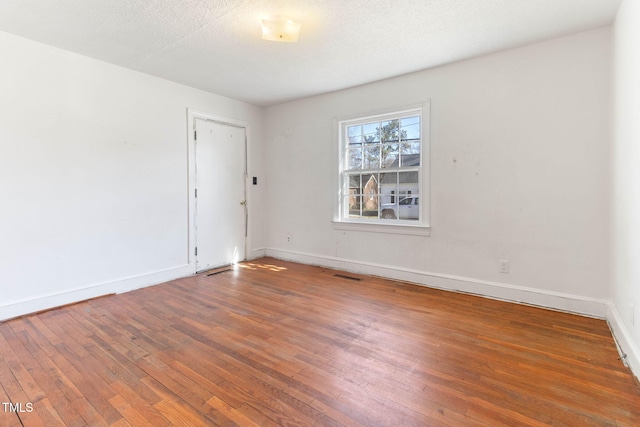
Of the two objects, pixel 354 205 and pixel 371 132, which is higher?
pixel 371 132

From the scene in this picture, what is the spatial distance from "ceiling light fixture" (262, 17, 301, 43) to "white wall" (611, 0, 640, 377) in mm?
2274

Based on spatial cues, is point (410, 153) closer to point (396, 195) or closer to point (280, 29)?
point (396, 195)

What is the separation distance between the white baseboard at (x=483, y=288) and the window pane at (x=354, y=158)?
4.40 feet

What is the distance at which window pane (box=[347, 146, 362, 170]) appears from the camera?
4.25 m

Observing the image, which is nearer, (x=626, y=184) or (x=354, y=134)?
(x=626, y=184)

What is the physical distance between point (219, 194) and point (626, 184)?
437 centimetres

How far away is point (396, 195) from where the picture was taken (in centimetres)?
392

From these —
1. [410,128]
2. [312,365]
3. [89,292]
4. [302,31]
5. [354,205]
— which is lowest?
[312,365]

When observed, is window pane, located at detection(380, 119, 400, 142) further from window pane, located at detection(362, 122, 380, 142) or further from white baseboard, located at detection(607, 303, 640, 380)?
white baseboard, located at detection(607, 303, 640, 380)

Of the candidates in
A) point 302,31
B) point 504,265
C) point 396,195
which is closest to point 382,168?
point 396,195

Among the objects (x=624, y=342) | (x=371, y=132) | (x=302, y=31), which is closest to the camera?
(x=624, y=342)

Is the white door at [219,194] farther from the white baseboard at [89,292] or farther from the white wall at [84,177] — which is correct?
the white baseboard at [89,292]

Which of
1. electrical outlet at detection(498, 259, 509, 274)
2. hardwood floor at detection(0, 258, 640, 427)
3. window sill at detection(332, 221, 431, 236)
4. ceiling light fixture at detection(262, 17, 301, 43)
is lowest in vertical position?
hardwood floor at detection(0, 258, 640, 427)

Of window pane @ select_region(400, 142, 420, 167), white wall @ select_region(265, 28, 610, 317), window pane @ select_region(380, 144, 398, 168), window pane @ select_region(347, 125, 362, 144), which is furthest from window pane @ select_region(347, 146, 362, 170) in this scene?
window pane @ select_region(400, 142, 420, 167)
